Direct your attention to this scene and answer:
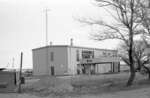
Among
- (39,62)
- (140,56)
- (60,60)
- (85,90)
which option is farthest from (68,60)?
(85,90)

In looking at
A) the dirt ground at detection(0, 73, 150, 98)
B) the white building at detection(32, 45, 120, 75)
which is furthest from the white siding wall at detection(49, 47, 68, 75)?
the dirt ground at detection(0, 73, 150, 98)

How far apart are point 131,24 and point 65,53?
113ft

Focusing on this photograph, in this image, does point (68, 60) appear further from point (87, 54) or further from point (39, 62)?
point (39, 62)

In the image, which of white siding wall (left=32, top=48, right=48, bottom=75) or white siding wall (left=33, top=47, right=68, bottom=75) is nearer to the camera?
white siding wall (left=33, top=47, right=68, bottom=75)

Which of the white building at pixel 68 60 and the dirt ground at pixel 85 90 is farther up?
the white building at pixel 68 60

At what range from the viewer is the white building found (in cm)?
5503

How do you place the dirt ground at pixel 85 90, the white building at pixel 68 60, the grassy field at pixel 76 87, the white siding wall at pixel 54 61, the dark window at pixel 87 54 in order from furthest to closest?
the dark window at pixel 87 54, the white building at pixel 68 60, the white siding wall at pixel 54 61, the grassy field at pixel 76 87, the dirt ground at pixel 85 90

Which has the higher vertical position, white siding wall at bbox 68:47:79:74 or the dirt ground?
white siding wall at bbox 68:47:79:74

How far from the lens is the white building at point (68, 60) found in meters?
55.0

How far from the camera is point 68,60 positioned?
54.7m

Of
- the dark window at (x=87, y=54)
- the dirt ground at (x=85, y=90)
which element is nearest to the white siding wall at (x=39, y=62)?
the dark window at (x=87, y=54)

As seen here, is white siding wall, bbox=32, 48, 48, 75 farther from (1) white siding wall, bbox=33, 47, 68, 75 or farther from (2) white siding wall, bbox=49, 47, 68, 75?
(2) white siding wall, bbox=49, 47, 68, 75

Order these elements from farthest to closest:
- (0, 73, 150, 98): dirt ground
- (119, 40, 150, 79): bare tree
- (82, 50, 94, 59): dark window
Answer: (82, 50, 94, 59): dark window
(119, 40, 150, 79): bare tree
(0, 73, 150, 98): dirt ground

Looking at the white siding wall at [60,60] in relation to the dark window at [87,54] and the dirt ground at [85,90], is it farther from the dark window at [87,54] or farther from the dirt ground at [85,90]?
→ the dirt ground at [85,90]
